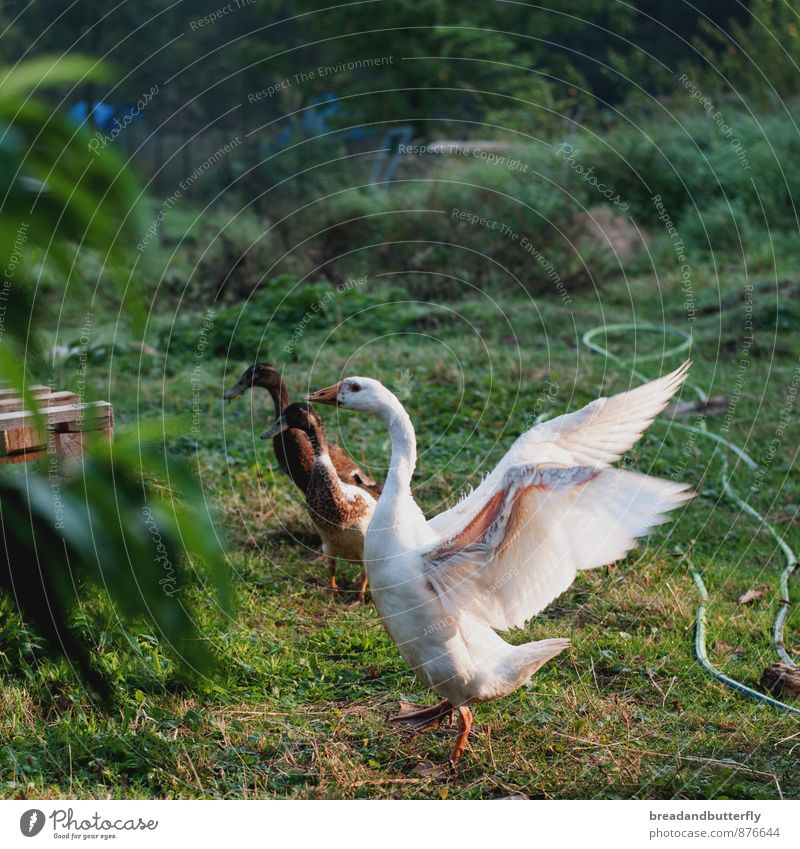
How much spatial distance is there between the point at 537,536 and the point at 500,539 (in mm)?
133

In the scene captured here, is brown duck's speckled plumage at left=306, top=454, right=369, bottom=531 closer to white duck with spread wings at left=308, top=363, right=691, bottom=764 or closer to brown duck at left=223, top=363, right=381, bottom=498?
brown duck at left=223, top=363, right=381, bottom=498

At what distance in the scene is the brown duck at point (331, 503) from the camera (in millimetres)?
4551

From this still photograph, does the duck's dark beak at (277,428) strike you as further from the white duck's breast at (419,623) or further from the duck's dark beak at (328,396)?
the white duck's breast at (419,623)

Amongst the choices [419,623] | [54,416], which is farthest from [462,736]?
[54,416]

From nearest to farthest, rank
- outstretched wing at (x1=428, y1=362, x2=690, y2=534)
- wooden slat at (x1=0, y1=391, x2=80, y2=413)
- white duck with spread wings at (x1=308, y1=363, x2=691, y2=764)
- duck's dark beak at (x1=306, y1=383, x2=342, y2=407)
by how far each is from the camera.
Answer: wooden slat at (x1=0, y1=391, x2=80, y2=413) → white duck with spread wings at (x1=308, y1=363, x2=691, y2=764) → outstretched wing at (x1=428, y1=362, x2=690, y2=534) → duck's dark beak at (x1=306, y1=383, x2=342, y2=407)

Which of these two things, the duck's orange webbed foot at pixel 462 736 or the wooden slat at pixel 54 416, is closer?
the wooden slat at pixel 54 416

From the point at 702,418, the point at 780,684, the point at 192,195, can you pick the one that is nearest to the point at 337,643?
the point at 780,684

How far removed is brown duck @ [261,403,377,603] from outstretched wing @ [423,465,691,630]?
4.27ft

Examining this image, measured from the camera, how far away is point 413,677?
4.02 meters

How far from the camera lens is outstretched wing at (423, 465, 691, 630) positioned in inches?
111

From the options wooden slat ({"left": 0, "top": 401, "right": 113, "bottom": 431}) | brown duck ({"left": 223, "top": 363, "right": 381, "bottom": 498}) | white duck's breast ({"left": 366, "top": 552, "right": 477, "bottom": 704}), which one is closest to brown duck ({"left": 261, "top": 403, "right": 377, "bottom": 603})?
brown duck ({"left": 223, "top": 363, "right": 381, "bottom": 498})

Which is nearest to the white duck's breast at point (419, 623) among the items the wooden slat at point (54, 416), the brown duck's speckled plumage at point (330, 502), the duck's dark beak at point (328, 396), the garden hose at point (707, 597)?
the duck's dark beak at point (328, 396)

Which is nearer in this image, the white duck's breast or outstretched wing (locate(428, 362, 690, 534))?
the white duck's breast

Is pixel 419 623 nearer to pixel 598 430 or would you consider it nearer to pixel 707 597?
pixel 598 430
